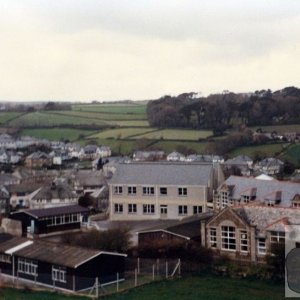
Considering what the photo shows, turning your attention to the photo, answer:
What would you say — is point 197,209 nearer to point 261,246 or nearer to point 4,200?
point 261,246

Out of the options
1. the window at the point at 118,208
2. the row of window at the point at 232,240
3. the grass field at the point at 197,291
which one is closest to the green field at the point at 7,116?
the window at the point at 118,208

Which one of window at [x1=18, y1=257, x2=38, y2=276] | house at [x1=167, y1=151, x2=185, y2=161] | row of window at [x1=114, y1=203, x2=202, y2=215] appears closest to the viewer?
window at [x1=18, y1=257, x2=38, y2=276]

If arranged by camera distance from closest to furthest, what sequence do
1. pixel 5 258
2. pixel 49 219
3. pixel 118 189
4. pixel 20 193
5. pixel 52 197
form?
pixel 5 258
pixel 49 219
pixel 118 189
pixel 52 197
pixel 20 193

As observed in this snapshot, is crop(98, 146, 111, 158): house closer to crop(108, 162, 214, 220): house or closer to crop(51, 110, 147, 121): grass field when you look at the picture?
crop(51, 110, 147, 121): grass field

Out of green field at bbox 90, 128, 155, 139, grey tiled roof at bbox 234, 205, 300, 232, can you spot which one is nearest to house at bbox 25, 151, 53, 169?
green field at bbox 90, 128, 155, 139

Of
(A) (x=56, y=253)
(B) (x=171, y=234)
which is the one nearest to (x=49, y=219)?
(B) (x=171, y=234)

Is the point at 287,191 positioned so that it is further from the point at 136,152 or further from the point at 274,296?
the point at 136,152
